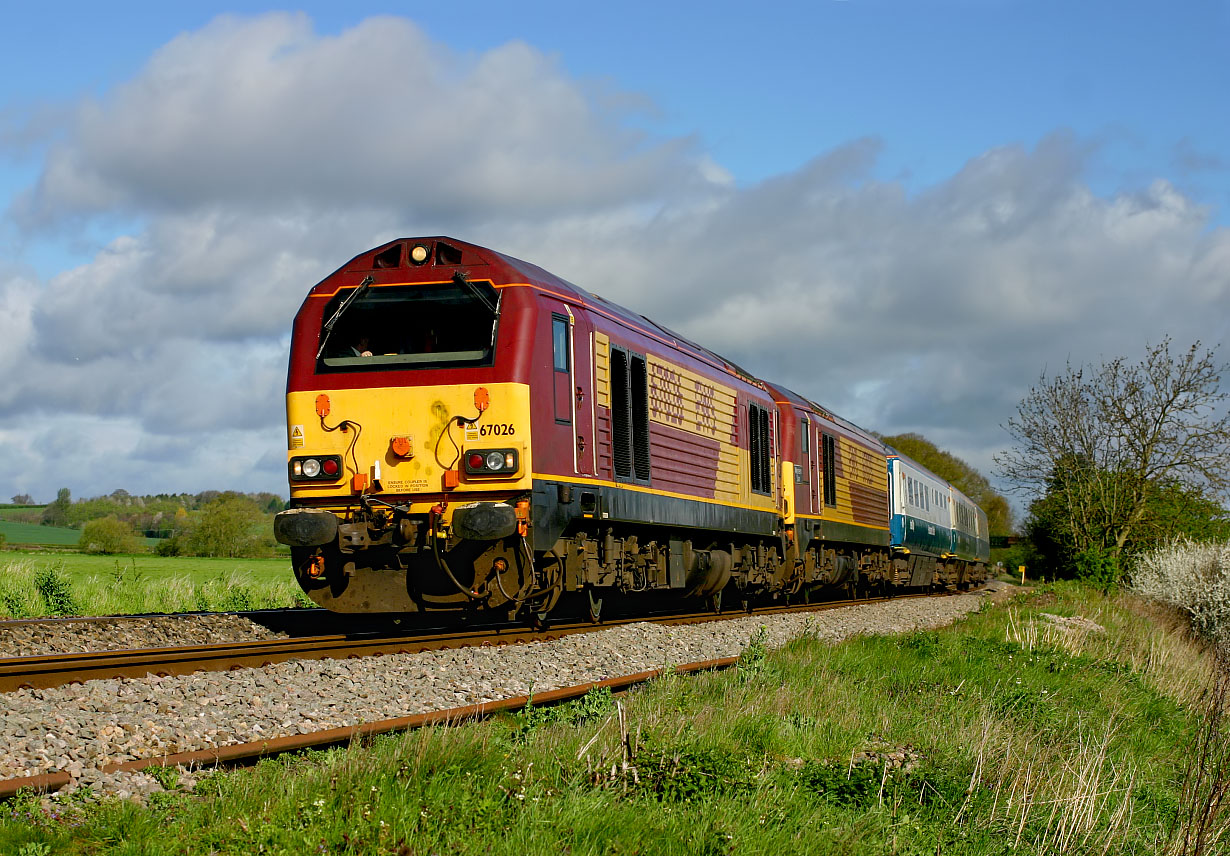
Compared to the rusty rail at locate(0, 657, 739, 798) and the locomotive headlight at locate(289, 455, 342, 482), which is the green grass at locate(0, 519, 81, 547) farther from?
the rusty rail at locate(0, 657, 739, 798)

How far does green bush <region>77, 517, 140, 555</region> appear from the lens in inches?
1761

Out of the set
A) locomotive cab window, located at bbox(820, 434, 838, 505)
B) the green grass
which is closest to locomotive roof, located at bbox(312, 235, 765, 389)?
locomotive cab window, located at bbox(820, 434, 838, 505)

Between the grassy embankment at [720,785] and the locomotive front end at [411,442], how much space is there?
310 cm

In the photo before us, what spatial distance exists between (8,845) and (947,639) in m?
12.4

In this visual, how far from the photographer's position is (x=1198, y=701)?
1307 centimetres

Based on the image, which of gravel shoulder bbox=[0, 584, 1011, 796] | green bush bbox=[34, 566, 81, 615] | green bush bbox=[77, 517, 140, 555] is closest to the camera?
gravel shoulder bbox=[0, 584, 1011, 796]

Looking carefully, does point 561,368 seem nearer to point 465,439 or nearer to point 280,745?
point 465,439

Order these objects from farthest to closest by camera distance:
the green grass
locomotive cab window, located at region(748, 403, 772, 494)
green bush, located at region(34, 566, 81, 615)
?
the green grass
locomotive cab window, located at region(748, 403, 772, 494)
green bush, located at region(34, 566, 81, 615)

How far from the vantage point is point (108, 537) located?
44844 millimetres

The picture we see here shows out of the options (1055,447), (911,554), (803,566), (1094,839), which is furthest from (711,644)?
(1055,447)

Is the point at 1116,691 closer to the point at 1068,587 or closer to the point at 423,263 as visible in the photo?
the point at 423,263

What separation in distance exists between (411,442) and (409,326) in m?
1.39

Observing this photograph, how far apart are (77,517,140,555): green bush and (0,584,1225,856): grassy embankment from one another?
39.7 metres

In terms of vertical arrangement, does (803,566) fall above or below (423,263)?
below
